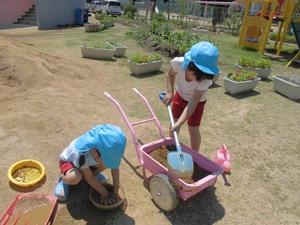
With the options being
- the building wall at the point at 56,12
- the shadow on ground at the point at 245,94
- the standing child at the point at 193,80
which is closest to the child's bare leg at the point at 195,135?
the standing child at the point at 193,80

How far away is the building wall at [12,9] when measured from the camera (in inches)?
710

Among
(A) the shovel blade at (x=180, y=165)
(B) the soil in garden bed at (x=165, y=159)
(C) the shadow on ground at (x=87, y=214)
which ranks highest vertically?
(A) the shovel blade at (x=180, y=165)

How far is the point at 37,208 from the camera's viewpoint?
9.22ft

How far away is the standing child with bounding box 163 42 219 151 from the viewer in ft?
9.56

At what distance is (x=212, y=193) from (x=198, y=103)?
1.00 m

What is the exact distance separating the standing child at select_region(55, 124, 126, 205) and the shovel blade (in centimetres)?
50

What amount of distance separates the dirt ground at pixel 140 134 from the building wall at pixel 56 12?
11400 millimetres

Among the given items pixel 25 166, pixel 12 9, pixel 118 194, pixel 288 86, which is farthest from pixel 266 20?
pixel 12 9

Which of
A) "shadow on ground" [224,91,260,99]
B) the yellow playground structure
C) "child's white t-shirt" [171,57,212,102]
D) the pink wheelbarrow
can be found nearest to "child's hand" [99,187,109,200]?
the pink wheelbarrow

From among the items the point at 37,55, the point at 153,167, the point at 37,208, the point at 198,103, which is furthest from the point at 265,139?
the point at 37,55

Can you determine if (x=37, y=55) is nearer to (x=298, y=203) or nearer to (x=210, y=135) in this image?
(x=210, y=135)

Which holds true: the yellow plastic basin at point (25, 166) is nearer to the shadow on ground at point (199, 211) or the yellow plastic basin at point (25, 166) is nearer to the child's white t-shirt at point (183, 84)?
the shadow on ground at point (199, 211)

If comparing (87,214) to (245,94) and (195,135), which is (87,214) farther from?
(245,94)

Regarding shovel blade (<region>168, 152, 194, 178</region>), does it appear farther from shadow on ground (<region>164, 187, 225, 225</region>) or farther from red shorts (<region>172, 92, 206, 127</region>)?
red shorts (<region>172, 92, 206, 127</region>)
